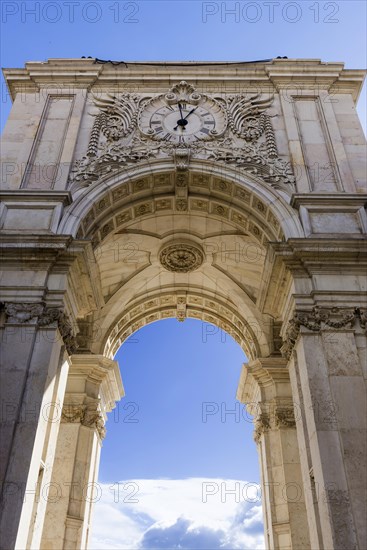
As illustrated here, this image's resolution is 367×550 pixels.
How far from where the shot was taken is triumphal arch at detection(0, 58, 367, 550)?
1071 cm

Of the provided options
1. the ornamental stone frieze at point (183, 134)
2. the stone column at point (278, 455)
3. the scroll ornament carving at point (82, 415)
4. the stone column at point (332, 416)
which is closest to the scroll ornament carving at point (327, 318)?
the stone column at point (332, 416)

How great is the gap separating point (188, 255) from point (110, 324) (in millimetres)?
4470

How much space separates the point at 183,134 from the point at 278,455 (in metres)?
11.8

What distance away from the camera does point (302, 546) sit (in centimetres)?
1510

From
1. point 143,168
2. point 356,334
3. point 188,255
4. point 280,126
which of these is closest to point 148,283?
point 188,255

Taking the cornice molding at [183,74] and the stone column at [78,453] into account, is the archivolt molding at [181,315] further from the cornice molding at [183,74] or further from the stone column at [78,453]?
the cornice molding at [183,74]

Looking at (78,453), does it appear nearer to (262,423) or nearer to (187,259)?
(262,423)

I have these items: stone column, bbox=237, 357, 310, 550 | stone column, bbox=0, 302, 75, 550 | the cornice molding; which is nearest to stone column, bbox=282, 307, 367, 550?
stone column, bbox=237, 357, 310, 550

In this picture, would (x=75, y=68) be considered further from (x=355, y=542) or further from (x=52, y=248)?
(x=355, y=542)

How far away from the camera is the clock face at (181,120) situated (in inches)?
653

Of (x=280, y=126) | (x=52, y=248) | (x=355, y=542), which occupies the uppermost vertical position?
(x=280, y=126)

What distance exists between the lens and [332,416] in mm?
10500

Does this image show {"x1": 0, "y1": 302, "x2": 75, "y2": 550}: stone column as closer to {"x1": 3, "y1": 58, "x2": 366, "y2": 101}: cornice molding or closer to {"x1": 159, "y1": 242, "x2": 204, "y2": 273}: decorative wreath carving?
{"x1": 159, "y1": 242, "x2": 204, "y2": 273}: decorative wreath carving

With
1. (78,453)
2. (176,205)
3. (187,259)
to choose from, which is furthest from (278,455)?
(176,205)
